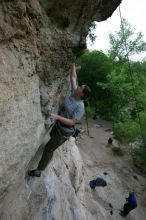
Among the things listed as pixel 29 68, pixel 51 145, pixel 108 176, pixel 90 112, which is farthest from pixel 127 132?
pixel 29 68

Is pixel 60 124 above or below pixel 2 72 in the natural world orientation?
below

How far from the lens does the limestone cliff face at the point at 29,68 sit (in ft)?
16.5

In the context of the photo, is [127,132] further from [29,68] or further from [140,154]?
[29,68]

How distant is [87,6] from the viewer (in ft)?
21.5

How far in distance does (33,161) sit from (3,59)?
3580 mm

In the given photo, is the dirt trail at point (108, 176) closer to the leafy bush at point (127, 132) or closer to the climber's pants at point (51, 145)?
the leafy bush at point (127, 132)

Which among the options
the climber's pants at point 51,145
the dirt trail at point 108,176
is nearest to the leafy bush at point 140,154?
the dirt trail at point 108,176

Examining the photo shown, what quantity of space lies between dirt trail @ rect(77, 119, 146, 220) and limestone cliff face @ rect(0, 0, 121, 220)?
8264 millimetres

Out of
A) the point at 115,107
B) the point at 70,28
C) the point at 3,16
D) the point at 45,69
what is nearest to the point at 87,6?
the point at 70,28

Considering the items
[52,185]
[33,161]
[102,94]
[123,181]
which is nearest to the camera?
[33,161]

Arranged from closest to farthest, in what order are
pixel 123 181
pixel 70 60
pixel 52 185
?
pixel 70 60
pixel 52 185
pixel 123 181

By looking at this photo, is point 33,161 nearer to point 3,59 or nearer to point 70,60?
point 70,60

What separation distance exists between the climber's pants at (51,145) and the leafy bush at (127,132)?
1950 centimetres

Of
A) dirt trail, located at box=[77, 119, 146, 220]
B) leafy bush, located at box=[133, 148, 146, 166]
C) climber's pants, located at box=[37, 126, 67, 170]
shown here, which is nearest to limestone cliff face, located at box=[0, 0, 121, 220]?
climber's pants, located at box=[37, 126, 67, 170]
